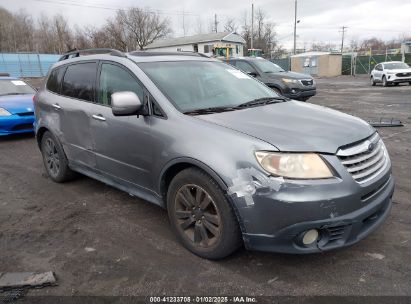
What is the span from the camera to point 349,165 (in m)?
2.72

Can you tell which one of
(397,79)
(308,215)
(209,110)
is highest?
(209,110)

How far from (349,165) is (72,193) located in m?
3.56

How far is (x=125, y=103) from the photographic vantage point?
327 cm

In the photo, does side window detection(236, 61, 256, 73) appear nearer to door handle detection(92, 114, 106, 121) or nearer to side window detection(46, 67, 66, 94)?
side window detection(46, 67, 66, 94)

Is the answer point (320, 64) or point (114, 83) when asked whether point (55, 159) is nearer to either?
point (114, 83)

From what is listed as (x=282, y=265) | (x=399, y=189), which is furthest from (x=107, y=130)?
(x=399, y=189)

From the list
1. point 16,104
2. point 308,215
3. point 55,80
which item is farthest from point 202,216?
point 16,104

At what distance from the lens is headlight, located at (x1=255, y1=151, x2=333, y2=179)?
2.60 meters

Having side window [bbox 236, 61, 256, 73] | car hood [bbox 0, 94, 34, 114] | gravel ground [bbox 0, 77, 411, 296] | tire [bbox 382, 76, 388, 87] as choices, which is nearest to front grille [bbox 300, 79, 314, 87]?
side window [bbox 236, 61, 256, 73]

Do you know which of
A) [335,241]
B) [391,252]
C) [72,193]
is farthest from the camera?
[72,193]

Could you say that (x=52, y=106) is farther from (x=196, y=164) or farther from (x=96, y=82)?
(x=196, y=164)

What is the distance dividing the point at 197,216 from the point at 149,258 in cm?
58

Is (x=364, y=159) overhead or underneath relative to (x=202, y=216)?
overhead

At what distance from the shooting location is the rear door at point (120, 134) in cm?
348
